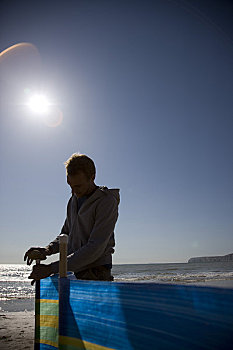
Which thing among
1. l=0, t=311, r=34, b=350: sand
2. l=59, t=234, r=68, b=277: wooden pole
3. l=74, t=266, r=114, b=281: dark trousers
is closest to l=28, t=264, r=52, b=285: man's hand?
l=59, t=234, r=68, b=277: wooden pole

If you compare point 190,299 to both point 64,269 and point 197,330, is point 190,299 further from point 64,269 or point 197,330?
point 64,269

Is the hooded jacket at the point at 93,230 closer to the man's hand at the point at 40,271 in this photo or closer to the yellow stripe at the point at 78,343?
the man's hand at the point at 40,271

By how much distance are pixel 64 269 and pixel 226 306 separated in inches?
44.6

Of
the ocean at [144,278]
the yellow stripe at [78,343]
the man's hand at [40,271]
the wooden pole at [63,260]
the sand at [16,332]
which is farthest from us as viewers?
the ocean at [144,278]

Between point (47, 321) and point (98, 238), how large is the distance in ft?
2.59

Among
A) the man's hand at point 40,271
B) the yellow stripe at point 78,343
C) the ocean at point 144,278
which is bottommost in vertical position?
the ocean at point 144,278

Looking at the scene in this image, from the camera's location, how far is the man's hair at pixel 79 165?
2.40 m

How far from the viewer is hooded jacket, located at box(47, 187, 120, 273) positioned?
7.03 ft

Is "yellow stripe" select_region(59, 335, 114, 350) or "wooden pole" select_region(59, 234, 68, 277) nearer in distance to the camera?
"yellow stripe" select_region(59, 335, 114, 350)

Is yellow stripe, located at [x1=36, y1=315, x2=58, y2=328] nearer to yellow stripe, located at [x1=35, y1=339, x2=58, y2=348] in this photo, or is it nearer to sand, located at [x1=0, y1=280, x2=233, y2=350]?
yellow stripe, located at [x1=35, y1=339, x2=58, y2=348]

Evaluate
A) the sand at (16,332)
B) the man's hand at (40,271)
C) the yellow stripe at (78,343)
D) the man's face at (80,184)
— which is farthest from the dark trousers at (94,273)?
the sand at (16,332)

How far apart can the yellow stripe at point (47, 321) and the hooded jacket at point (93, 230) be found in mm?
393

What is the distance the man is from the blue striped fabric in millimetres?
267

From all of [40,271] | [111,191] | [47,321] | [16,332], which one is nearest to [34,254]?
[40,271]
